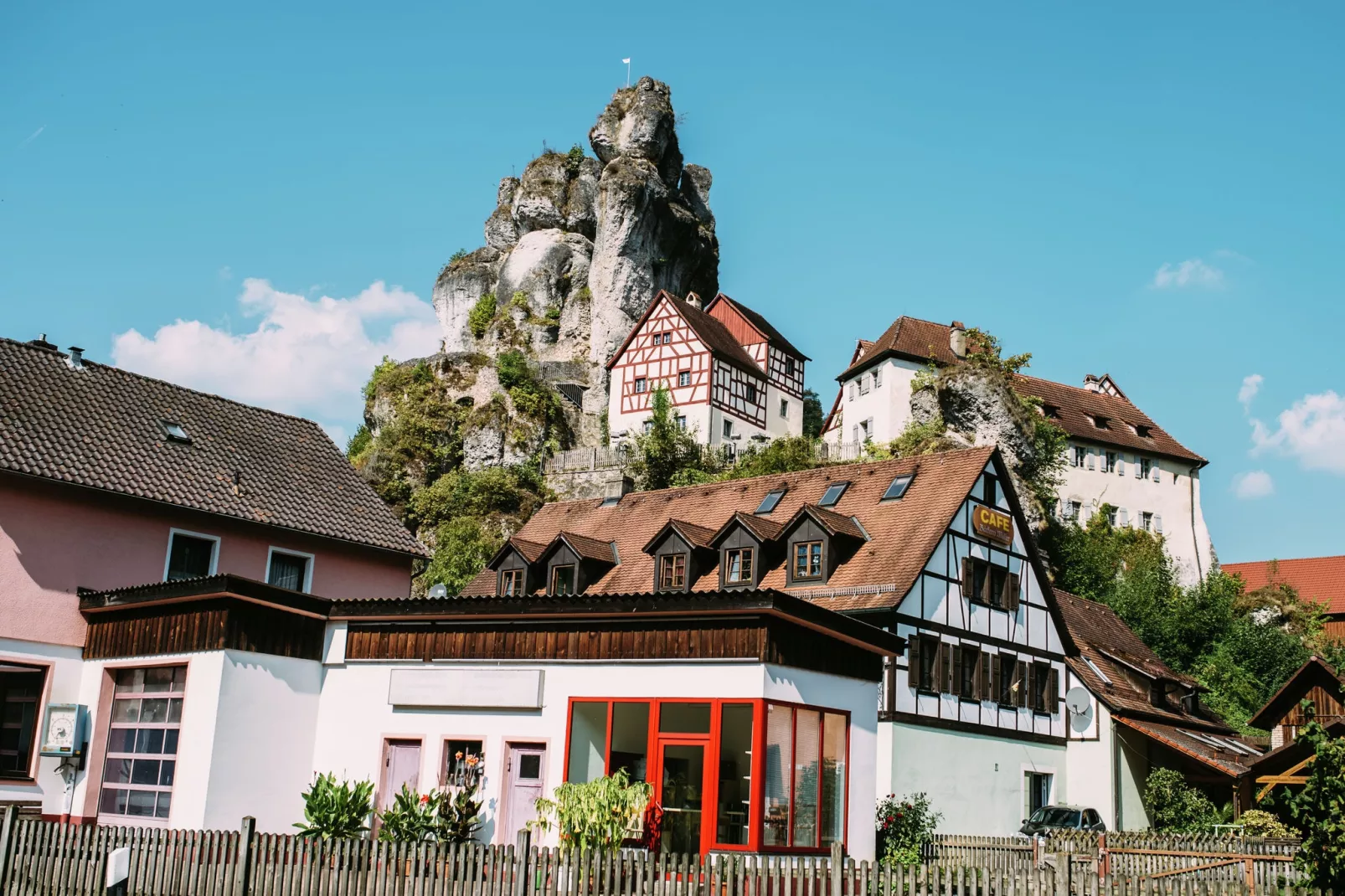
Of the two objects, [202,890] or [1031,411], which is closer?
[202,890]

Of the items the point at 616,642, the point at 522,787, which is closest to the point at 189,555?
the point at 522,787

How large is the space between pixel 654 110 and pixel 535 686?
61472 millimetres

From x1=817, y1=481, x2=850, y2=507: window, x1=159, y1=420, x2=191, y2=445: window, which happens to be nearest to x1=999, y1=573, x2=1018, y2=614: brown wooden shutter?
x1=817, y1=481, x2=850, y2=507: window

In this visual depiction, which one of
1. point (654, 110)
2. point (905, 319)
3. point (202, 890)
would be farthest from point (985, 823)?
point (654, 110)

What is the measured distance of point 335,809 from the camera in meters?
18.5

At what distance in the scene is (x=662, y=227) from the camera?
237 ft

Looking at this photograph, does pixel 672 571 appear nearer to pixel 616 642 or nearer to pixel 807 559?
pixel 807 559

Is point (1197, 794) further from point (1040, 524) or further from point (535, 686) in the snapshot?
point (535, 686)

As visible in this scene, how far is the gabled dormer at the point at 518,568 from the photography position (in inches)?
1299

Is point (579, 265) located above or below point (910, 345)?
above

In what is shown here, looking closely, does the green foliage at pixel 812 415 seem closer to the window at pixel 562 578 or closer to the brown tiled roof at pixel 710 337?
the brown tiled roof at pixel 710 337

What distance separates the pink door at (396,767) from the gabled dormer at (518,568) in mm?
13073

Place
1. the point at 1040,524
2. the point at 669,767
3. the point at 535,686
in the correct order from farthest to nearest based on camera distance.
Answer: the point at 1040,524
the point at 535,686
the point at 669,767

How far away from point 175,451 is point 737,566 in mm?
12923
